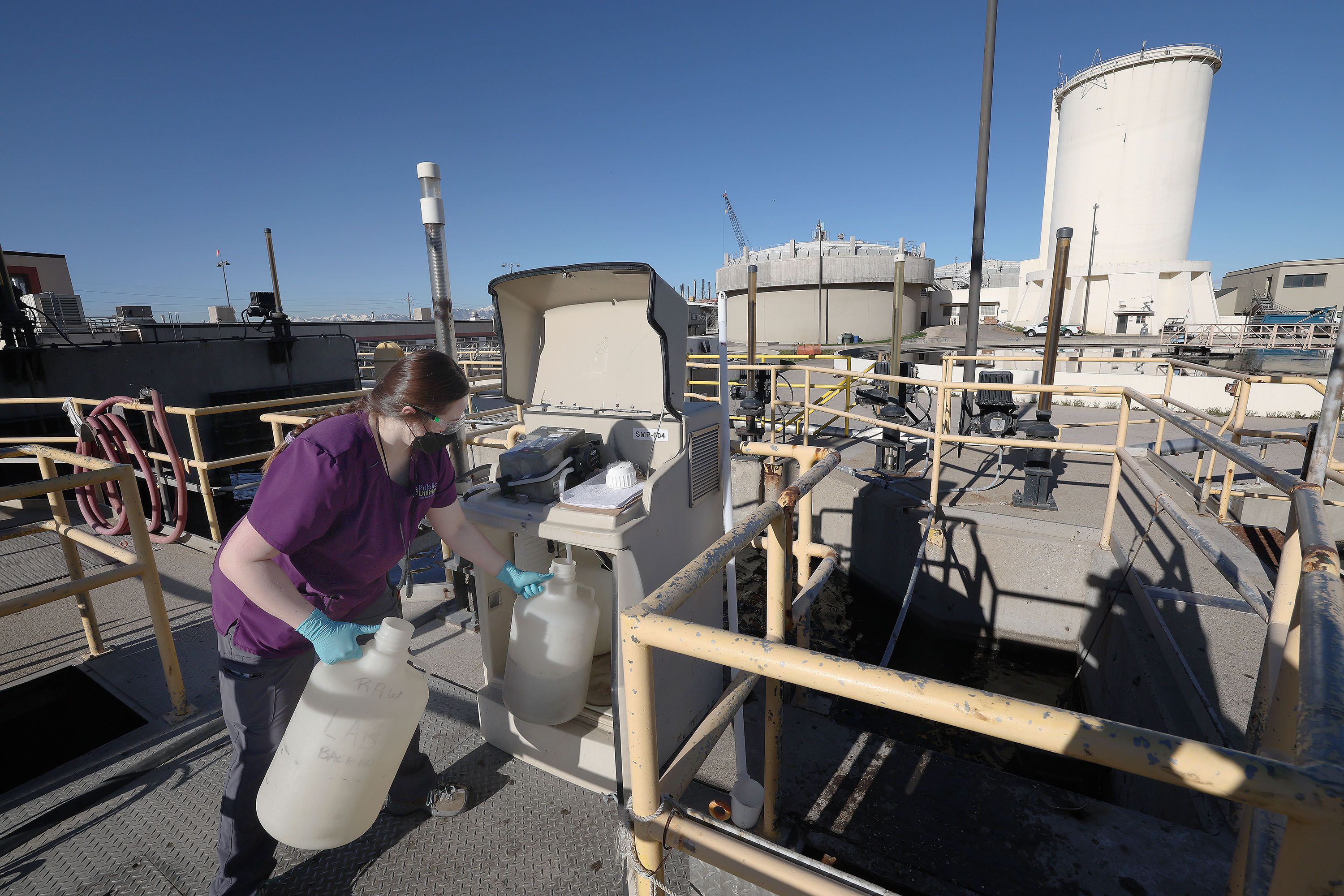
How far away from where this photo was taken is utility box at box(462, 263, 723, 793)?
2203 millimetres

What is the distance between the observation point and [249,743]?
1828 mm

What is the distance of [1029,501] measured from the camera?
202 inches

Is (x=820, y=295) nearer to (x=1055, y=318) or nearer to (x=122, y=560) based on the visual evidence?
(x=1055, y=318)

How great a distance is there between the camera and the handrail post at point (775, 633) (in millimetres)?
1905

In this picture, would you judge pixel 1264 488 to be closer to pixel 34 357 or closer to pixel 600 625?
pixel 600 625

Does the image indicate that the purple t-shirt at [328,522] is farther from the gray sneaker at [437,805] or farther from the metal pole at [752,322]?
the metal pole at [752,322]

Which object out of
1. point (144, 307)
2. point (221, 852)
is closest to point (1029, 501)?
point (221, 852)

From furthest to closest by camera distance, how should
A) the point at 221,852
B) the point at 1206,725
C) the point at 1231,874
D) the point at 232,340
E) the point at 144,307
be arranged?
the point at 144,307 < the point at 232,340 < the point at 1206,725 < the point at 221,852 < the point at 1231,874

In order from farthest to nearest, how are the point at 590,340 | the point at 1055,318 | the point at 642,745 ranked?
1. the point at 1055,318
2. the point at 590,340
3. the point at 642,745

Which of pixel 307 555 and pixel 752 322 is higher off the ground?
pixel 752 322

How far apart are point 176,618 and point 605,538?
319 cm

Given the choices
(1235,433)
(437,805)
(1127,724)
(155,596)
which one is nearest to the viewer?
(1127,724)

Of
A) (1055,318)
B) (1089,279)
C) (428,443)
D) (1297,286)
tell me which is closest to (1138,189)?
(1089,279)

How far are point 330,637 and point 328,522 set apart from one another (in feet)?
1.11
